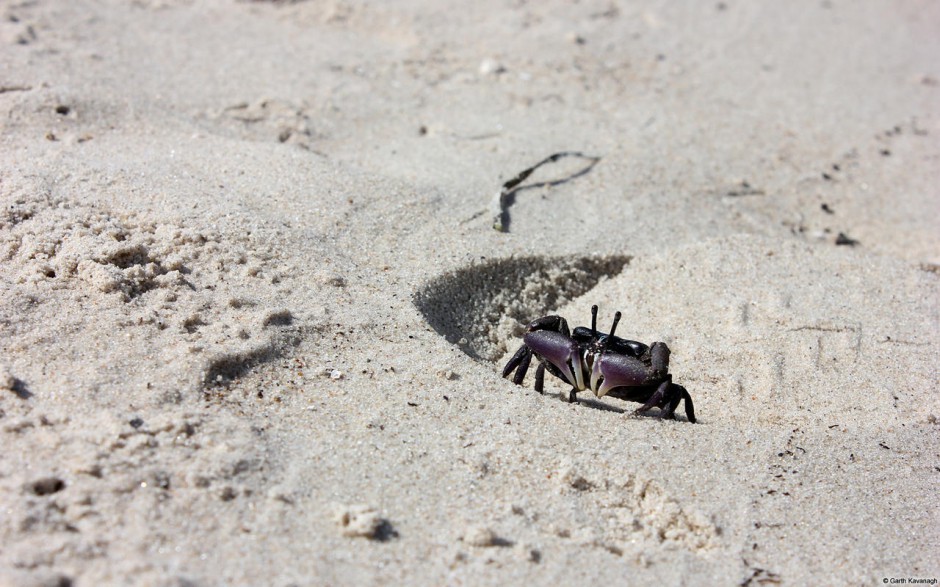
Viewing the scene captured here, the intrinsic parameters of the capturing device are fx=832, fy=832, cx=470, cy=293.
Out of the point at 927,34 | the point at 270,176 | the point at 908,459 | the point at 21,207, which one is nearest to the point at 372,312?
the point at 270,176

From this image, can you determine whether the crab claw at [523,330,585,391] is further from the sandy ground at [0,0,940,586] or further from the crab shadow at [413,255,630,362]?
the crab shadow at [413,255,630,362]

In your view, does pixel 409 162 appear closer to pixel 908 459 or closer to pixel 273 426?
pixel 273 426

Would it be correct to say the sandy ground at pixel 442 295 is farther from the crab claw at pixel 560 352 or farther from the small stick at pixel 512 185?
the crab claw at pixel 560 352

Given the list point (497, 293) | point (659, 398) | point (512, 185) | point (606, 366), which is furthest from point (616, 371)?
point (512, 185)

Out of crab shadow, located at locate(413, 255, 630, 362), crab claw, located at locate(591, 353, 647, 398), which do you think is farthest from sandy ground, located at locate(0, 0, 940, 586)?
crab claw, located at locate(591, 353, 647, 398)

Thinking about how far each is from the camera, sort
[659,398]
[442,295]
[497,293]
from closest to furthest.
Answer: [659,398]
[442,295]
[497,293]

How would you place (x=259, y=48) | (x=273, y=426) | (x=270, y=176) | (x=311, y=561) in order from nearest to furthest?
(x=311, y=561) → (x=273, y=426) → (x=270, y=176) → (x=259, y=48)

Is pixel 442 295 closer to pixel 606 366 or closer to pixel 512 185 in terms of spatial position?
pixel 606 366
